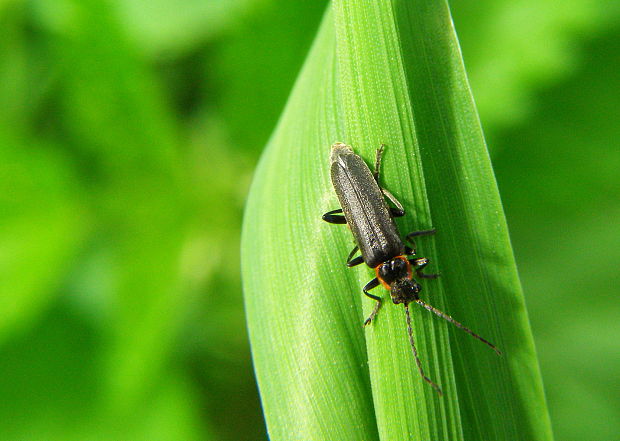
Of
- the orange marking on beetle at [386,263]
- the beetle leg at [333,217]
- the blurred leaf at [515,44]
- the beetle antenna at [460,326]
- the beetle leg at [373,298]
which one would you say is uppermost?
the blurred leaf at [515,44]

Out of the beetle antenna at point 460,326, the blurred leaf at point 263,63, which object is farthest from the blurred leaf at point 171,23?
the beetle antenna at point 460,326

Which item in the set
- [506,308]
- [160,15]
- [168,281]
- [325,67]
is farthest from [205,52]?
[506,308]

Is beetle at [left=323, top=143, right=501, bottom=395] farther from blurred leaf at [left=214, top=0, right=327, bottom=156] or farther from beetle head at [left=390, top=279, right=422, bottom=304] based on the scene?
blurred leaf at [left=214, top=0, right=327, bottom=156]

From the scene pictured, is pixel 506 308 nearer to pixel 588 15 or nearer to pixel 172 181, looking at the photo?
pixel 172 181

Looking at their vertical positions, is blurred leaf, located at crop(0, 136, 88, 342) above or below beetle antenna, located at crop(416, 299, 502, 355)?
above

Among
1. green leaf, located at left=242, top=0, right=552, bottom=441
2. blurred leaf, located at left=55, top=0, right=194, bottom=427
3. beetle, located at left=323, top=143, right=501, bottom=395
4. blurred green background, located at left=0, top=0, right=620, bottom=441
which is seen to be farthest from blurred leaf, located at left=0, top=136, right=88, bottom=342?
green leaf, located at left=242, top=0, right=552, bottom=441

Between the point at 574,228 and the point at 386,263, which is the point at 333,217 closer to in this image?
the point at 386,263

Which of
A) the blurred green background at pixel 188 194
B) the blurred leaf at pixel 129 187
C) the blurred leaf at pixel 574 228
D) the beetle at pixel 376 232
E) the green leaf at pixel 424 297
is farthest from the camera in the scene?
the blurred leaf at pixel 574 228

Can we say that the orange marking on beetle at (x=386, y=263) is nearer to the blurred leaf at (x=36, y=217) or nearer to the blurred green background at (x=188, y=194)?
the blurred green background at (x=188, y=194)
